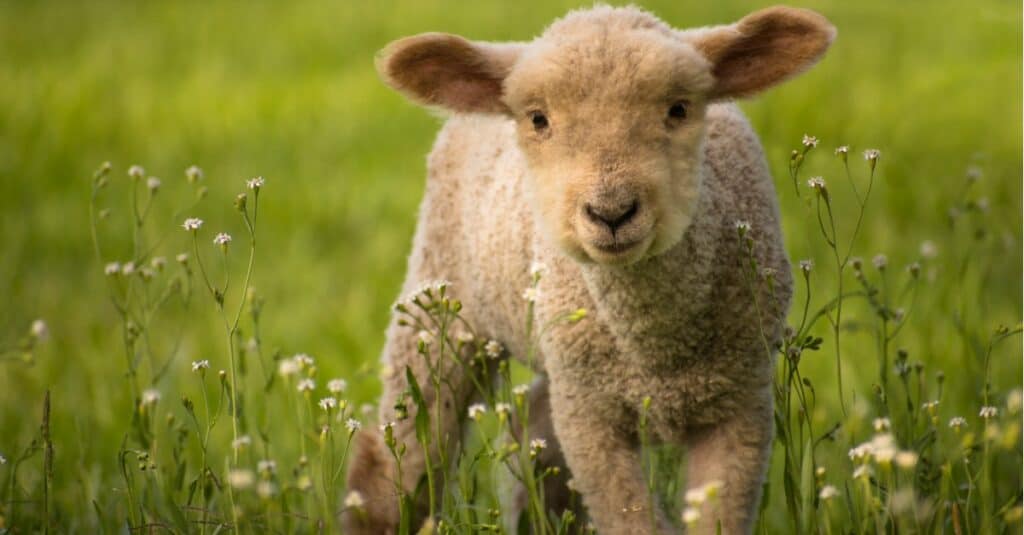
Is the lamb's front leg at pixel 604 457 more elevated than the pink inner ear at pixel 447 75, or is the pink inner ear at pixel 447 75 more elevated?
the pink inner ear at pixel 447 75

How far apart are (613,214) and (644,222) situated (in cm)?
8

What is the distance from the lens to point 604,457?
12.6 feet

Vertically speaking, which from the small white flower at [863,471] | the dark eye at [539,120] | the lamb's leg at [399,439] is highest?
the dark eye at [539,120]

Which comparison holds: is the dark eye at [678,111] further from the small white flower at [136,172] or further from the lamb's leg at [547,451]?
the small white flower at [136,172]

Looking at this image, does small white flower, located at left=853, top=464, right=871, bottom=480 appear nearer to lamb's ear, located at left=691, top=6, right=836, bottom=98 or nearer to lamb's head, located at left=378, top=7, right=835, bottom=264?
lamb's head, located at left=378, top=7, right=835, bottom=264

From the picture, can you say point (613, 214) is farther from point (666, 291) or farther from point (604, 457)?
point (604, 457)

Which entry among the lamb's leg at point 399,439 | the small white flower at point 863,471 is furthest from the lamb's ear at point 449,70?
the small white flower at point 863,471

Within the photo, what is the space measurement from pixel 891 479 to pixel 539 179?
1.16m

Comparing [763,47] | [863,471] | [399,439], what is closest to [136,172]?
[399,439]

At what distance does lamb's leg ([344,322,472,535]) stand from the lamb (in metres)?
0.78

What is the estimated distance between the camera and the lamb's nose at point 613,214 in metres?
3.30

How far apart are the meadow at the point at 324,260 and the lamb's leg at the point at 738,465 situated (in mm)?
99

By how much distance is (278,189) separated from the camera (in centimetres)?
977

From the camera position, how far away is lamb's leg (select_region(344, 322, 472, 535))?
4785 mm
